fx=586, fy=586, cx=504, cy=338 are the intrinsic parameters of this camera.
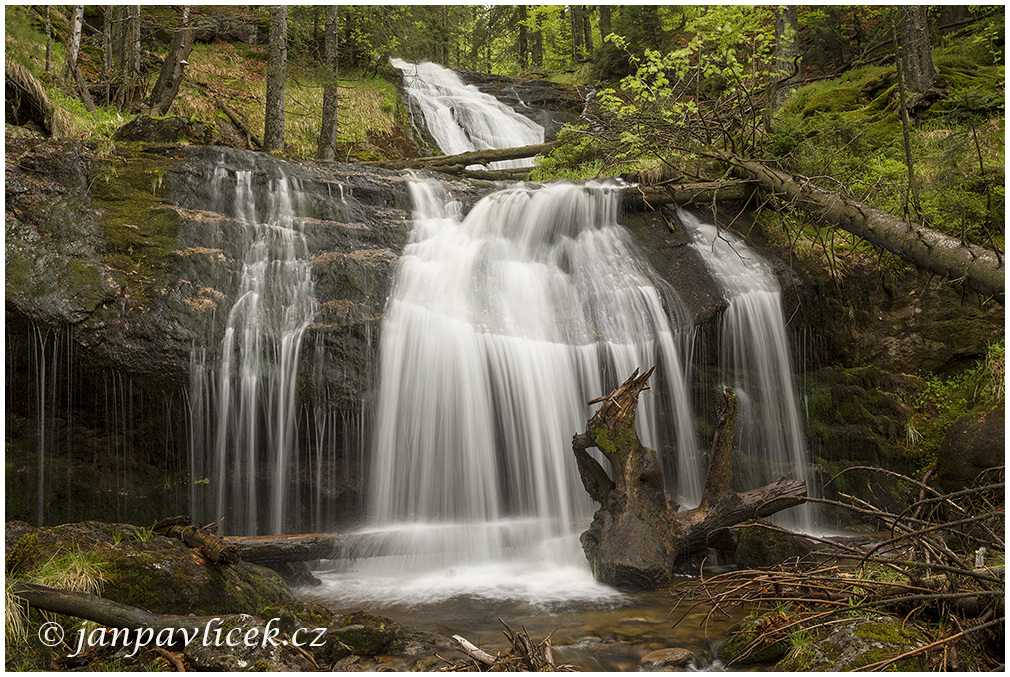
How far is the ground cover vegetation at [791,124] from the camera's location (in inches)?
124

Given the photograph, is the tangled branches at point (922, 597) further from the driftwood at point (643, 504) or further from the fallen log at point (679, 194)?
the fallen log at point (679, 194)

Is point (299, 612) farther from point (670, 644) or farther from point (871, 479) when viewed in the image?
point (871, 479)

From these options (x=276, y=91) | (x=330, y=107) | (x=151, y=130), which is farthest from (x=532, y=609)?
(x=330, y=107)

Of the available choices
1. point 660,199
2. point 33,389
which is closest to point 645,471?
point 660,199

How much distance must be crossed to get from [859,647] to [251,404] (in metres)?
5.74

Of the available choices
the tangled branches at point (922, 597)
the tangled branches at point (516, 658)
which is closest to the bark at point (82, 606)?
the tangled branches at point (516, 658)

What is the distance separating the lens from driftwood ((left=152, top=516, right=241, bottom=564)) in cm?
395

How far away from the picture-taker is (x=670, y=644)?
3.97 meters

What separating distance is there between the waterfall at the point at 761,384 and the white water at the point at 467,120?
8.30m

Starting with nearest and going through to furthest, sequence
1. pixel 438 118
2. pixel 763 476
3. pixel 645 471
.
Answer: pixel 645 471, pixel 763 476, pixel 438 118

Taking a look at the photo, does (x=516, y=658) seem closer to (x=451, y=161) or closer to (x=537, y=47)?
(x=451, y=161)

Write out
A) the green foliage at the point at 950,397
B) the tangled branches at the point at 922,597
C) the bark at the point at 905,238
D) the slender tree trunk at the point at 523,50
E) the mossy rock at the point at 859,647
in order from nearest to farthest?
1. the tangled branches at the point at 922,597
2. the mossy rock at the point at 859,647
3. the bark at the point at 905,238
4. the green foliage at the point at 950,397
5. the slender tree trunk at the point at 523,50

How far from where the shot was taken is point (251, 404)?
6.36 metres

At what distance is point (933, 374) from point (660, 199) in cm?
465
